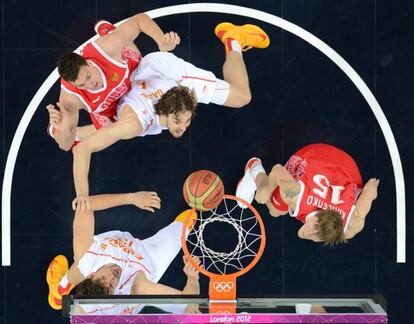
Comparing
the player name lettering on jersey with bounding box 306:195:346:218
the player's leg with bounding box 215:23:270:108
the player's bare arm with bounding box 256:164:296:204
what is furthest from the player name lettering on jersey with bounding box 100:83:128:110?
the player name lettering on jersey with bounding box 306:195:346:218

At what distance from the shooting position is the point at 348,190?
5602 mm

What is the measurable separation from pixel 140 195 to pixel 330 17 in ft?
8.32

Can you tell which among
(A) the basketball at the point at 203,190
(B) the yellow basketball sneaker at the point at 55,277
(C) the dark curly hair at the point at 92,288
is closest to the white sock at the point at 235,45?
(A) the basketball at the point at 203,190

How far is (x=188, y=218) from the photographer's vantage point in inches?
230

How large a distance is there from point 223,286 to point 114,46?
2.36m

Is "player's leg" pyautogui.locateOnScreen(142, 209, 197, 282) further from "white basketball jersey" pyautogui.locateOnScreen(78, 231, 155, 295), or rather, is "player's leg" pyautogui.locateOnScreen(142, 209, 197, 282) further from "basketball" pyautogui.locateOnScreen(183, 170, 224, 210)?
"basketball" pyautogui.locateOnScreen(183, 170, 224, 210)

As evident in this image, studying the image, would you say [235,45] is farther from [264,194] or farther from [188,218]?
[188,218]

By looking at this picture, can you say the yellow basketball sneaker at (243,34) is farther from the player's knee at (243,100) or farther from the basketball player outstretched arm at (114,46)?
the basketball player outstretched arm at (114,46)

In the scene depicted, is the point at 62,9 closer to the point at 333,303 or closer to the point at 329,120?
the point at 329,120

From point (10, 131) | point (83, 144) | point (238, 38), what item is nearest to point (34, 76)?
point (10, 131)

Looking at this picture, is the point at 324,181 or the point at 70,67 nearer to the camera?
the point at 70,67

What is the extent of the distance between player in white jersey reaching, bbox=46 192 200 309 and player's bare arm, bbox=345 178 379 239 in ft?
4.79

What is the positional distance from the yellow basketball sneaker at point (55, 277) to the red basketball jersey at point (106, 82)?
149 cm

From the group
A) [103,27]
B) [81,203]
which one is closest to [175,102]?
[103,27]
